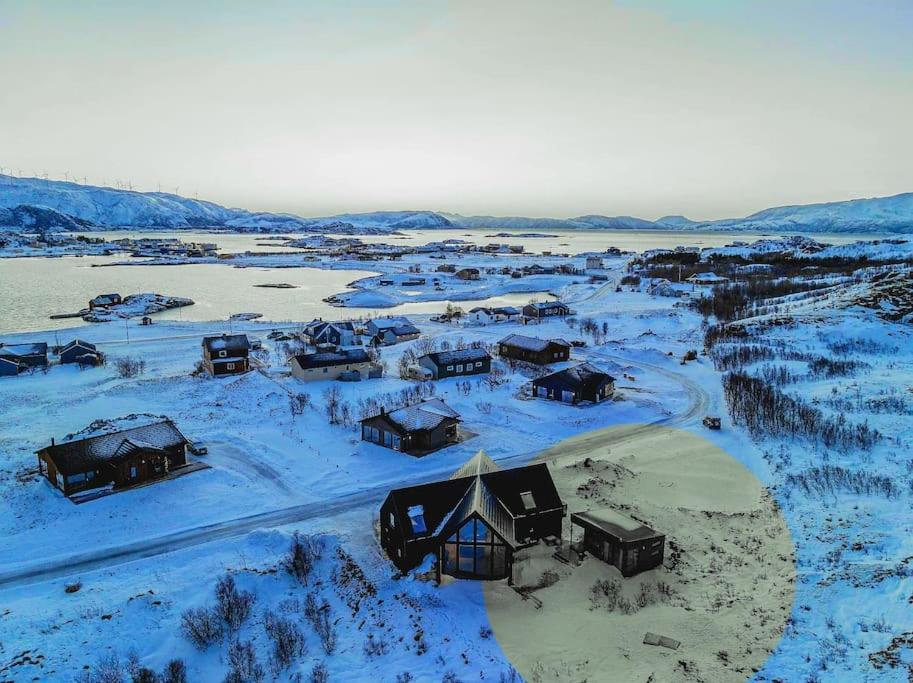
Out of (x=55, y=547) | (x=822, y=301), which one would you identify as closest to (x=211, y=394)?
(x=55, y=547)

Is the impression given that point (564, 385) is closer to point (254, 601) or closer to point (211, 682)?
point (254, 601)

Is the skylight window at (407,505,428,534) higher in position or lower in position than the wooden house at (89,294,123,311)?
lower

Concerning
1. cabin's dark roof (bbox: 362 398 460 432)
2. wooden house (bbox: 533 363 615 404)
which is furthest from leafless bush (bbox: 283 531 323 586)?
wooden house (bbox: 533 363 615 404)

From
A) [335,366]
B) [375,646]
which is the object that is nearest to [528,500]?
[375,646]

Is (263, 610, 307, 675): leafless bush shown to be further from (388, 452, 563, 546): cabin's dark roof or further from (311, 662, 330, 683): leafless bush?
(388, 452, 563, 546): cabin's dark roof

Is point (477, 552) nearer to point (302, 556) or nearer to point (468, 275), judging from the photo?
point (302, 556)

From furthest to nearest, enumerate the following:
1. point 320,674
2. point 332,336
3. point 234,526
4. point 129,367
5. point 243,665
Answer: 1. point 332,336
2. point 129,367
3. point 234,526
4. point 243,665
5. point 320,674
